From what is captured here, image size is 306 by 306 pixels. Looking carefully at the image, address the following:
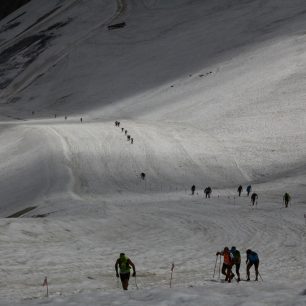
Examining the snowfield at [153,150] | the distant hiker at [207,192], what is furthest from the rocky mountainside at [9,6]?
the distant hiker at [207,192]

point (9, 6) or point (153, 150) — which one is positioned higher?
point (9, 6)

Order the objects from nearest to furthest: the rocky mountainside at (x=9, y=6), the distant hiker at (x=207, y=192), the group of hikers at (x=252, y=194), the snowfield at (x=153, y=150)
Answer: the snowfield at (x=153, y=150)
the group of hikers at (x=252, y=194)
the distant hiker at (x=207, y=192)
the rocky mountainside at (x=9, y=6)

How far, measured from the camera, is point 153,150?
176 ft

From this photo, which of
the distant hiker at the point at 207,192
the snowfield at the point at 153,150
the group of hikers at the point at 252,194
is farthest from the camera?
the distant hiker at the point at 207,192

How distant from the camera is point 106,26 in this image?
131875 millimetres

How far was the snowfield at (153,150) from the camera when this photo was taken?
19516 mm

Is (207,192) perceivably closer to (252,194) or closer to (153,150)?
(252,194)

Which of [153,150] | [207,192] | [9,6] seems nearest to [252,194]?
[207,192]

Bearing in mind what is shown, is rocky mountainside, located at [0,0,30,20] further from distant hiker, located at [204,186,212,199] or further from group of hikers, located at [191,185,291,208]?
distant hiker, located at [204,186,212,199]

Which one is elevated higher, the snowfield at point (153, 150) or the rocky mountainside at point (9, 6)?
the rocky mountainside at point (9, 6)

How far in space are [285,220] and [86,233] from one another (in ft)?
35.1

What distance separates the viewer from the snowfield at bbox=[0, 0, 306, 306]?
19516 millimetres

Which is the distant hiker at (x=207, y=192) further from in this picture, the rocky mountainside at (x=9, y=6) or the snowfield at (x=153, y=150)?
the rocky mountainside at (x=9, y=6)

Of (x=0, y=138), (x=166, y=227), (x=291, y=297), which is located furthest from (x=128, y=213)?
(x=0, y=138)
